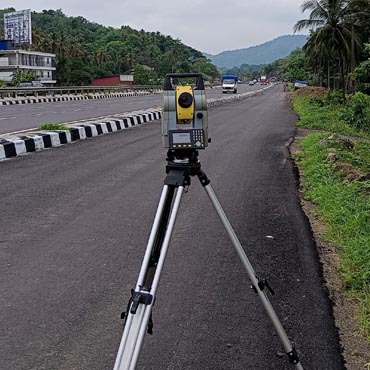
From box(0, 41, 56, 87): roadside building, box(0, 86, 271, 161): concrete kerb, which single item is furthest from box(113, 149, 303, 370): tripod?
box(0, 41, 56, 87): roadside building

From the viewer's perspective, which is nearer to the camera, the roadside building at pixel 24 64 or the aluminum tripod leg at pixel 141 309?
the aluminum tripod leg at pixel 141 309

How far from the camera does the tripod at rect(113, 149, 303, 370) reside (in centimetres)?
175

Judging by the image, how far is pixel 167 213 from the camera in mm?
2037

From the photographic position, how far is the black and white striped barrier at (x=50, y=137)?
8660 millimetres

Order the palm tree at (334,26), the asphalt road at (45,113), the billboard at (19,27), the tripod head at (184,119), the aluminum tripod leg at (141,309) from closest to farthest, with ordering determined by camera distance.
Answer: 1. the aluminum tripod leg at (141,309)
2. the tripod head at (184,119)
3. the asphalt road at (45,113)
4. the palm tree at (334,26)
5. the billboard at (19,27)

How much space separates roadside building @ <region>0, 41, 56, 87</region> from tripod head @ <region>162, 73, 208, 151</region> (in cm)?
5374

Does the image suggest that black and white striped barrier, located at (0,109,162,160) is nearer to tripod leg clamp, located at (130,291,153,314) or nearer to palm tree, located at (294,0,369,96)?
tripod leg clamp, located at (130,291,153,314)

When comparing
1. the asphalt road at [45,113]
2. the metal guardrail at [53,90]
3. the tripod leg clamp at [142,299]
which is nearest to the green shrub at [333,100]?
the asphalt road at [45,113]

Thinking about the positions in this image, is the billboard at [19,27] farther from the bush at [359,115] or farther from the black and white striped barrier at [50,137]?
the black and white striped barrier at [50,137]

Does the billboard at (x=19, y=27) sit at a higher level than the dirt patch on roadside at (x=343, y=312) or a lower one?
higher

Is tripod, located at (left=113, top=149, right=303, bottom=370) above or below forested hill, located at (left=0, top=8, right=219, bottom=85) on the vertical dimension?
below

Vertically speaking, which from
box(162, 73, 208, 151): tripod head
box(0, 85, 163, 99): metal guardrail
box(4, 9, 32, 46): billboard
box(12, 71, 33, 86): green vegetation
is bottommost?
box(162, 73, 208, 151): tripod head

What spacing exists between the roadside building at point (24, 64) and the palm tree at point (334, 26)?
2776 cm

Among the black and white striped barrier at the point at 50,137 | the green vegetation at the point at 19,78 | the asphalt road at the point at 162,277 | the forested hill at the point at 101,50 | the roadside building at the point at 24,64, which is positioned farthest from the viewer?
the forested hill at the point at 101,50
